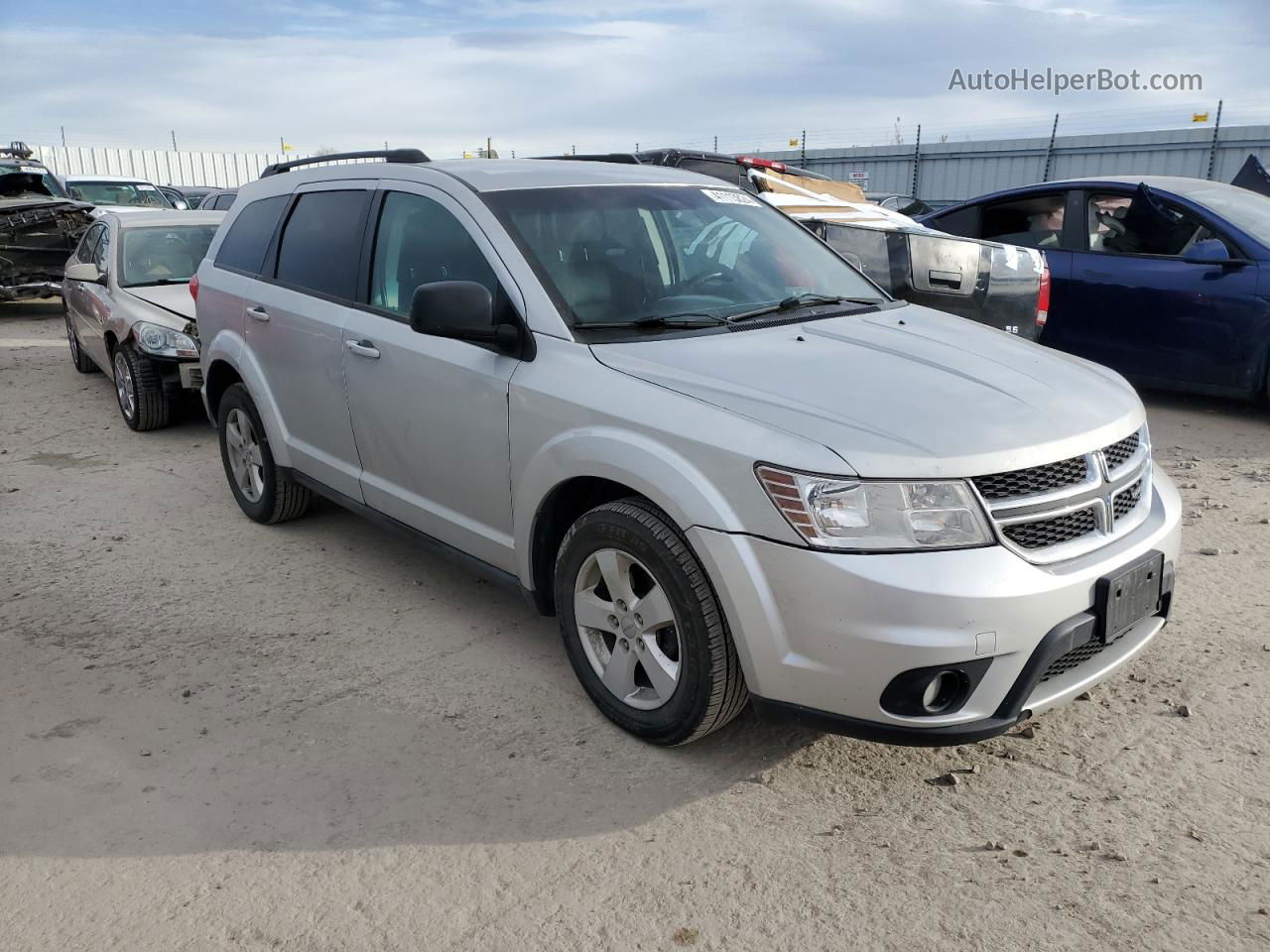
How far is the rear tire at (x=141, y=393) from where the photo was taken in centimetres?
735

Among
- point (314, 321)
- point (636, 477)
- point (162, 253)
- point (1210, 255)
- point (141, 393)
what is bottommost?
point (141, 393)

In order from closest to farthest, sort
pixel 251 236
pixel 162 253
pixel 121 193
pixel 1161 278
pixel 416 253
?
pixel 416 253
pixel 251 236
pixel 1161 278
pixel 162 253
pixel 121 193

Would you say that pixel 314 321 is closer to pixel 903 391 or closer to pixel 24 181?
pixel 903 391

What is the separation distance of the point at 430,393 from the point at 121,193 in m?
17.5

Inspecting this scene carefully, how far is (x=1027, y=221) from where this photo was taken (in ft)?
27.1

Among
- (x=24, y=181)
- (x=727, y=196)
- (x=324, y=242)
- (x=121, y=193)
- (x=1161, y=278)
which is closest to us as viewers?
(x=727, y=196)

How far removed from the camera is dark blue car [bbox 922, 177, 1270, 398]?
6.79 meters

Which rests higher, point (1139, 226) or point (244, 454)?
point (1139, 226)

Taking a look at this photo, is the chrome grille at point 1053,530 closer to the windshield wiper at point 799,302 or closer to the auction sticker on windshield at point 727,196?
the windshield wiper at point 799,302

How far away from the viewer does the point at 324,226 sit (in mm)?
4582

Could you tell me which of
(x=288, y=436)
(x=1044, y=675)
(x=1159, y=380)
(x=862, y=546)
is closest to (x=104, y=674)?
(x=288, y=436)

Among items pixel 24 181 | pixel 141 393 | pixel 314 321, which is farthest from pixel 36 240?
pixel 314 321

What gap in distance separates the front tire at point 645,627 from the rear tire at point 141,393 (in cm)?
→ 517

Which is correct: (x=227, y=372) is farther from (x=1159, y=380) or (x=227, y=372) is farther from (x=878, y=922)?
(x=1159, y=380)
